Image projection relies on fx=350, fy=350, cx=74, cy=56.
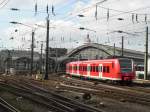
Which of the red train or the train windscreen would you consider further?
the train windscreen

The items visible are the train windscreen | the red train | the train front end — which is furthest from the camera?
the train windscreen

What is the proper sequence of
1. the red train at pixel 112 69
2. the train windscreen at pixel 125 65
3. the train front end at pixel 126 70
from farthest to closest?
1. the train windscreen at pixel 125 65
2. the red train at pixel 112 69
3. the train front end at pixel 126 70

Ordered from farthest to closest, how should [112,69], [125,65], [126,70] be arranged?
1. [112,69]
2. [125,65]
3. [126,70]

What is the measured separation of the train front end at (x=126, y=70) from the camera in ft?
120

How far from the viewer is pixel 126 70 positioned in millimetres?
36969

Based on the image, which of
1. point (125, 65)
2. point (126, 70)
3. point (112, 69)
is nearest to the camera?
point (126, 70)

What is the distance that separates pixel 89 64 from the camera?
46.7 meters

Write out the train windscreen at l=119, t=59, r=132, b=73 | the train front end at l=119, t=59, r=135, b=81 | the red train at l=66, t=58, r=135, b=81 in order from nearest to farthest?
the train front end at l=119, t=59, r=135, b=81
the red train at l=66, t=58, r=135, b=81
the train windscreen at l=119, t=59, r=132, b=73

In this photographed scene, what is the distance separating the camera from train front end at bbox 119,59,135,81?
36.4 m

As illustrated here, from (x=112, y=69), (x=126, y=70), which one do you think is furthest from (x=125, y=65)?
(x=112, y=69)

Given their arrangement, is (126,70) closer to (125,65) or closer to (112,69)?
(125,65)

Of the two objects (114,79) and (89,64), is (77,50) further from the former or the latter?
(114,79)

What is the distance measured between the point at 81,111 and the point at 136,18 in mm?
19105

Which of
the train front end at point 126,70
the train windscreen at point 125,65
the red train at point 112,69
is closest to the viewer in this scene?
the train front end at point 126,70
